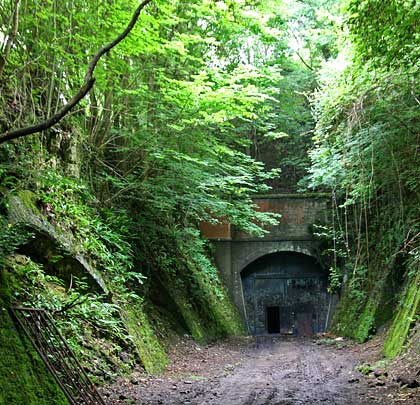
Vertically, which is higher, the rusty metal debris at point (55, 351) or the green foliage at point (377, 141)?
the green foliage at point (377, 141)

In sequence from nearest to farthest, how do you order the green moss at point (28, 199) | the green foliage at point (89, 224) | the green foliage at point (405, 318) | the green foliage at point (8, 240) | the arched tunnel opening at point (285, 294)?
the green foliage at point (8, 240)
the green moss at point (28, 199)
the green foliage at point (89, 224)
the green foliage at point (405, 318)
the arched tunnel opening at point (285, 294)

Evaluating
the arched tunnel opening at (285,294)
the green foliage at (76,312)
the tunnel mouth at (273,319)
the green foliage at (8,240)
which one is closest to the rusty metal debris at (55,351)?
the green foliage at (76,312)

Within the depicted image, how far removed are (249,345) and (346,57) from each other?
25.0 ft

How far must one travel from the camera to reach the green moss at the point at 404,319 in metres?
7.44

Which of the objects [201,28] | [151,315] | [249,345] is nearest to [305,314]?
[249,345]

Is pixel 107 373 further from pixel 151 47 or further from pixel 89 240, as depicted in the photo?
pixel 151 47

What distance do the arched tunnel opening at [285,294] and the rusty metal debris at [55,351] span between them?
1299 cm

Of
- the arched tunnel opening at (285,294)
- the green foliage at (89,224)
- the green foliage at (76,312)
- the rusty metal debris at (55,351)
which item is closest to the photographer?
the rusty metal debris at (55,351)

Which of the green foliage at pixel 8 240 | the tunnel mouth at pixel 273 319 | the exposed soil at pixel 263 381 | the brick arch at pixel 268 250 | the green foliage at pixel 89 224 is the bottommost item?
the exposed soil at pixel 263 381

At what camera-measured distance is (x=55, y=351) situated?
14.2ft

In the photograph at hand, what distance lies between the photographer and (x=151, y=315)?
30.0ft

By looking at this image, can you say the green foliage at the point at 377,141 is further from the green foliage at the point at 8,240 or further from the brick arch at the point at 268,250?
the green foliage at the point at 8,240

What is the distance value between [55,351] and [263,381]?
349 cm

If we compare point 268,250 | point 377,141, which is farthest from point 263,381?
point 268,250
